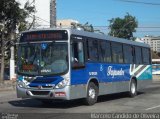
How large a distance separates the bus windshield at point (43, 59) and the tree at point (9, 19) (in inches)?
690

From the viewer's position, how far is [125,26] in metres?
80.6

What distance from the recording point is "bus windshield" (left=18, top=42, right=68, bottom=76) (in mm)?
17297

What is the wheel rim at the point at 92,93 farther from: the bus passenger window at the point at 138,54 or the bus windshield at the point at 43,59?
the bus passenger window at the point at 138,54

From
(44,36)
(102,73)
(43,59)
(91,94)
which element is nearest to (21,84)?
(43,59)

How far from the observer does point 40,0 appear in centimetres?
6838

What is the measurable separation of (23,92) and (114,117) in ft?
15.3

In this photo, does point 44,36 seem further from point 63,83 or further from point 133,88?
point 133,88

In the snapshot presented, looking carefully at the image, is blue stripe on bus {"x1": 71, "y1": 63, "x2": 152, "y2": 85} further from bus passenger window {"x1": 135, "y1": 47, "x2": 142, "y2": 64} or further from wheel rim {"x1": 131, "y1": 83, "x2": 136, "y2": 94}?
bus passenger window {"x1": 135, "y1": 47, "x2": 142, "y2": 64}

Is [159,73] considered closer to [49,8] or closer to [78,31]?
[49,8]

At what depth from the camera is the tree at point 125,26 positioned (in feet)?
261

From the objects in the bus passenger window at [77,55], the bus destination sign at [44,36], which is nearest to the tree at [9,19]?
the bus destination sign at [44,36]

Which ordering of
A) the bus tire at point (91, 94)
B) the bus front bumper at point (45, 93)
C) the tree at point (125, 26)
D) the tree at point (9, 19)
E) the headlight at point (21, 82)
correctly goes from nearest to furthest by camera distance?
1. the bus front bumper at point (45, 93)
2. the headlight at point (21, 82)
3. the bus tire at point (91, 94)
4. the tree at point (9, 19)
5. the tree at point (125, 26)

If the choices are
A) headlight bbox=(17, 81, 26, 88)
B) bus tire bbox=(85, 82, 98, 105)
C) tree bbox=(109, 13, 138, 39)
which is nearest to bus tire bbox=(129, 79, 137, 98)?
bus tire bbox=(85, 82, 98, 105)

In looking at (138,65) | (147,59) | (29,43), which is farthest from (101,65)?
(147,59)
